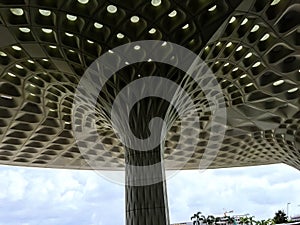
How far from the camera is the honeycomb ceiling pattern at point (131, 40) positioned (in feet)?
43.0

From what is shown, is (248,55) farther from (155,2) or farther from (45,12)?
(45,12)

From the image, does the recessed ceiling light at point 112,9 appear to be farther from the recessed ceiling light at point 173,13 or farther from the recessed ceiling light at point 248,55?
the recessed ceiling light at point 248,55

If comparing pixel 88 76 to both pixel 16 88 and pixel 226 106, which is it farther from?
pixel 226 106

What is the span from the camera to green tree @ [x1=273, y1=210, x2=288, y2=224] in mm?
44097

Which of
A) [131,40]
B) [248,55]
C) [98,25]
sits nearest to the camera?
[98,25]

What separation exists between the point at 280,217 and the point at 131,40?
38810mm

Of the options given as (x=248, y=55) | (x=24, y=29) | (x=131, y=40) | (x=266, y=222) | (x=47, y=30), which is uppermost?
(x=248, y=55)

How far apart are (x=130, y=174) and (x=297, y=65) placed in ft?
34.8

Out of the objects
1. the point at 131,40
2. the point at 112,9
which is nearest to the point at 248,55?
the point at 131,40

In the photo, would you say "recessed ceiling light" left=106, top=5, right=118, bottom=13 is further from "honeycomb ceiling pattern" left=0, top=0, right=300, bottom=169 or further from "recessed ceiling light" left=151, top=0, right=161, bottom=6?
"recessed ceiling light" left=151, top=0, right=161, bottom=6

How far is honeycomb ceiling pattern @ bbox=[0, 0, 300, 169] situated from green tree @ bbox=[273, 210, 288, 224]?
2208 centimetres

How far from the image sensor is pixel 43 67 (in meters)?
16.1

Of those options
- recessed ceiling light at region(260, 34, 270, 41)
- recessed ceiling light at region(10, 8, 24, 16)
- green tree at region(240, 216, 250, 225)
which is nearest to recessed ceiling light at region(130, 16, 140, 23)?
recessed ceiling light at region(10, 8, 24, 16)

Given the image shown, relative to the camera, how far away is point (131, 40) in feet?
47.0
